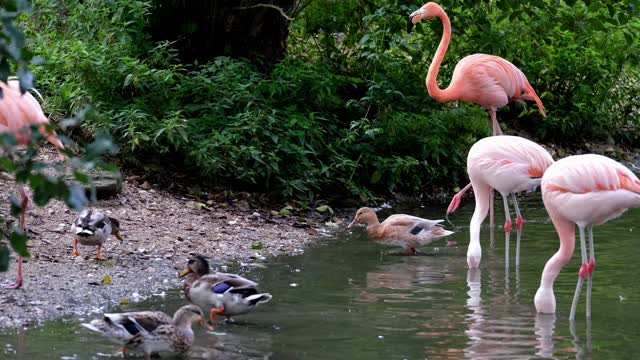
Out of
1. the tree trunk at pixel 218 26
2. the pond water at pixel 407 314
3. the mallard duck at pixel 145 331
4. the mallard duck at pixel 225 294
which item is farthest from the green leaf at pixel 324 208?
the mallard duck at pixel 145 331

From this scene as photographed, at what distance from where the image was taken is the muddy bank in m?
6.39

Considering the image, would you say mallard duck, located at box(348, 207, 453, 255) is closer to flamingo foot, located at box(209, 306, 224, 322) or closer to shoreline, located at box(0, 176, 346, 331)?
shoreline, located at box(0, 176, 346, 331)

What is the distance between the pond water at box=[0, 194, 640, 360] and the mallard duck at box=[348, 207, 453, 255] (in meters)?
0.15

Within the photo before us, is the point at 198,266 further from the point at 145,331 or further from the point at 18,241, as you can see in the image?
the point at 18,241

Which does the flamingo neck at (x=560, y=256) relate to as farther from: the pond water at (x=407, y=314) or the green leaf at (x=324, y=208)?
the green leaf at (x=324, y=208)

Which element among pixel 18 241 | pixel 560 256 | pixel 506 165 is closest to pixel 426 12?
pixel 506 165

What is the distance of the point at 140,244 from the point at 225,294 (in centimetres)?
227

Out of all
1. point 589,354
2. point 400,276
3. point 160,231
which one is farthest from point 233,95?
point 589,354

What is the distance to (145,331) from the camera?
203 inches

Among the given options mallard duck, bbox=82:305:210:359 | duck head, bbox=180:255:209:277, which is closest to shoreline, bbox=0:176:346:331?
duck head, bbox=180:255:209:277

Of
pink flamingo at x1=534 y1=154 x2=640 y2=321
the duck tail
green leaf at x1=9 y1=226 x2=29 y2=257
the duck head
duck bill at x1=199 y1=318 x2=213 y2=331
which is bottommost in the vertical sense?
duck bill at x1=199 y1=318 x2=213 y2=331

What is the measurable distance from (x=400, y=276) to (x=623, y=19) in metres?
4.10

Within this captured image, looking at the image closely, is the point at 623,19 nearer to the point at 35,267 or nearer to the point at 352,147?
the point at 352,147

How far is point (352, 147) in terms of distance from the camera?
11.1 meters
